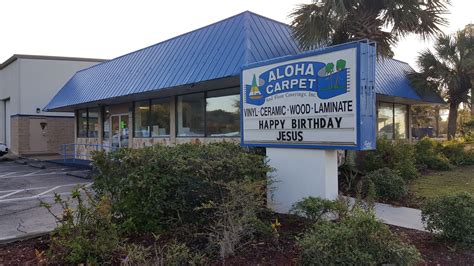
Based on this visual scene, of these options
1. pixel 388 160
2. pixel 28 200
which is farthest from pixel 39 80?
pixel 388 160

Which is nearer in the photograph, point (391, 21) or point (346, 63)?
point (346, 63)

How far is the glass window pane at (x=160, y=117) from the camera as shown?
15227 mm

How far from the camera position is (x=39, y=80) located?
27.5 meters

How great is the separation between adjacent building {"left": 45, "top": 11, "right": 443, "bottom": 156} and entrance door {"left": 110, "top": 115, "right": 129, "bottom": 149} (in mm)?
45

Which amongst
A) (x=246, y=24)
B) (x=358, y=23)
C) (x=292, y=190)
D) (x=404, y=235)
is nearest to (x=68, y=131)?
(x=246, y=24)

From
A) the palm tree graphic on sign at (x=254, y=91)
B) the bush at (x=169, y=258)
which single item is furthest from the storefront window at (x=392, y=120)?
the bush at (x=169, y=258)

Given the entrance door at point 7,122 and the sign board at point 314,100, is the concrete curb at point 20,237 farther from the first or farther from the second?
the entrance door at point 7,122

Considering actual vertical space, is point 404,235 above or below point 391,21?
below

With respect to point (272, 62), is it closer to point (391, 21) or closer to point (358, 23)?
point (358, 23)

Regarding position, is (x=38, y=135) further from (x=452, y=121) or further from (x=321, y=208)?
(x=321, y=208)

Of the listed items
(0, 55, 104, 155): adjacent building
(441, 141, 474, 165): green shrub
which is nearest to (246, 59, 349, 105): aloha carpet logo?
(441, 141, 474, 165): green shrub

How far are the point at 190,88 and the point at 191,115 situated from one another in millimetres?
1492

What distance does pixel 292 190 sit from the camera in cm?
688

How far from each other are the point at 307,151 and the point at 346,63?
156 cm
